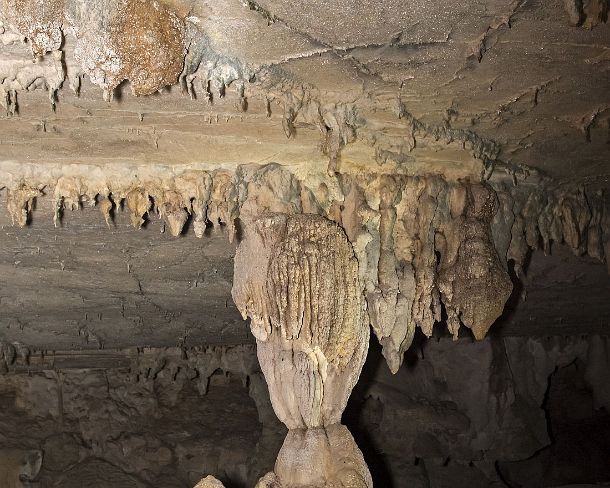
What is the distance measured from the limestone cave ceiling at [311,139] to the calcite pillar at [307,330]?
0.45 ft

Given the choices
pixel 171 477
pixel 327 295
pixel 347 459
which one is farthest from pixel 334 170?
pixel 171 477

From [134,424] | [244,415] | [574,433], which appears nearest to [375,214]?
[244,415]

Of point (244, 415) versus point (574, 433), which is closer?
point (244, 415)

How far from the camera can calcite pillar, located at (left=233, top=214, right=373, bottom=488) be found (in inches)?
152

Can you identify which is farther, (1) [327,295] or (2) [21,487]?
(2) [21,487]

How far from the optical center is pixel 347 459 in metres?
3.92

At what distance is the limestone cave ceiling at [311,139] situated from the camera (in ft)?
8.19

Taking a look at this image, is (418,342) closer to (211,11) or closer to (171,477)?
(171,477)

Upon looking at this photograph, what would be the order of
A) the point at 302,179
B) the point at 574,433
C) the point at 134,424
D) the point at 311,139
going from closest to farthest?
the point at 311,139 < the point at 302,179 < the point at 134,424 < the point at 574,433

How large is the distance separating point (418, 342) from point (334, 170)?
5095 mm

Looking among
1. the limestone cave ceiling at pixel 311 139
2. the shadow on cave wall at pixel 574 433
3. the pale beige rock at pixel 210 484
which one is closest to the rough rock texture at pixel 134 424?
the limestone cave ceiling at pixel 311 139

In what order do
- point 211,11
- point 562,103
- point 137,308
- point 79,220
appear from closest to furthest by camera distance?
point 211,11
point 562,103
point 79,220
point 137,308

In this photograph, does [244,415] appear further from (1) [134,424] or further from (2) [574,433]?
(2) [574,433]

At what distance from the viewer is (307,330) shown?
12.9ft
